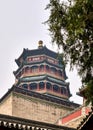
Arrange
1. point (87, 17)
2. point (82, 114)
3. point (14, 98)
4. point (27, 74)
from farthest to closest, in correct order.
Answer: point (27, 74), point (14, 98), point (82, 114), point (87, 17)

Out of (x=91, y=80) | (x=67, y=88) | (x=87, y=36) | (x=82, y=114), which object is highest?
(x=67, y=88)

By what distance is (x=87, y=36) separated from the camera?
9.69 metres

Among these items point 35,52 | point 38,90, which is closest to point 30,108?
point 38,90

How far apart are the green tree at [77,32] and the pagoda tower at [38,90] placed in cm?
3078

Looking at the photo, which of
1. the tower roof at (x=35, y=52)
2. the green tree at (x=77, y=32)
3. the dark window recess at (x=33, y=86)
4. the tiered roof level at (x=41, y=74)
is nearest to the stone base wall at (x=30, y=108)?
the tiered roof level at (x=41, y=74)

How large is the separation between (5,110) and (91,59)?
111 ft

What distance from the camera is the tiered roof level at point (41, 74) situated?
52844 mm

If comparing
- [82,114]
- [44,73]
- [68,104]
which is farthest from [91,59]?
[44,73]

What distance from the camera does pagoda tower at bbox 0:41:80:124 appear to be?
41.5 m

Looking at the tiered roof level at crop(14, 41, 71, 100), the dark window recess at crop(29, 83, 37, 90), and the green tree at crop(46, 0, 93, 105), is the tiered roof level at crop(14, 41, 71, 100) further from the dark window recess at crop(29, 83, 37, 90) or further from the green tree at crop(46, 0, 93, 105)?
the green tree at crop(46, 0, 93, 105)

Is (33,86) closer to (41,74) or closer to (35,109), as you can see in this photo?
(41,74)

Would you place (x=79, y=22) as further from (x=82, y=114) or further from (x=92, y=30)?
(x=82, y=114)

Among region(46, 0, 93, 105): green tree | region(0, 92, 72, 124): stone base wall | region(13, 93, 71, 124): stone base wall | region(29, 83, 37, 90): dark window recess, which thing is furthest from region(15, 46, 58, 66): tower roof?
region(46, 0, 93, 105): green tree

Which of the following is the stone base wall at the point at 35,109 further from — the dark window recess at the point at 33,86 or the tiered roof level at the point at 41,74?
the dark window recess at the point at 33,86
